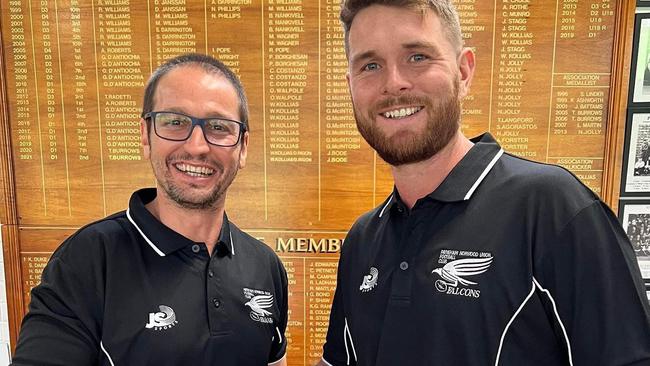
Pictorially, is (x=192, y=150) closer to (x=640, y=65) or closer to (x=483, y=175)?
(x=483, y=175)

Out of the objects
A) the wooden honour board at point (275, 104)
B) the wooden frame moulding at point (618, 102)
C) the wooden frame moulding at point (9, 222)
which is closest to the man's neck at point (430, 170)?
the wooden honour board at point (275, 104)

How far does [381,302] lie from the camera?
116cm

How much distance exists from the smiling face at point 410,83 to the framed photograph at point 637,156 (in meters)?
1.46

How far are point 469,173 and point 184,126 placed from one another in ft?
2.77

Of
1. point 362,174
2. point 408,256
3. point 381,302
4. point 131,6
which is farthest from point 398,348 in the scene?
point 131,6

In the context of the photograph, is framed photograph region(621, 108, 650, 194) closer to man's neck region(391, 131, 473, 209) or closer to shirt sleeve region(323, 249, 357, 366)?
man's neck region(391, 131, 473, 209)

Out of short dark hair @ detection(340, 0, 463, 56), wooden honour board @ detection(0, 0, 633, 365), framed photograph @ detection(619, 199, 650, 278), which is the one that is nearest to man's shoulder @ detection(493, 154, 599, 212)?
short dark hair @ detection(340, 0, 463, 56)

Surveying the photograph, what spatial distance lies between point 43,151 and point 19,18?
2.06 feet

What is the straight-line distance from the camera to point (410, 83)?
111cm

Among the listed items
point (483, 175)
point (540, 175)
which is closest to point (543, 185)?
point (540, 175)

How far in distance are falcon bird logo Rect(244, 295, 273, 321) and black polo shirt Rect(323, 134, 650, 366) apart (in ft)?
1.24

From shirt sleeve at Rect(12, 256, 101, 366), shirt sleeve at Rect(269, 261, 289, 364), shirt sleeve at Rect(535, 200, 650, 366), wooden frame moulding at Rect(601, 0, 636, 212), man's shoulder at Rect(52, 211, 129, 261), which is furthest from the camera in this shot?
wooden frame moulding at Rect(601, 0, 636, 212)

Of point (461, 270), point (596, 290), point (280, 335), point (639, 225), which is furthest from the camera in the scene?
point (639, 225)

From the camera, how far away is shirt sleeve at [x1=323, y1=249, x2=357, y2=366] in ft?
4.67
